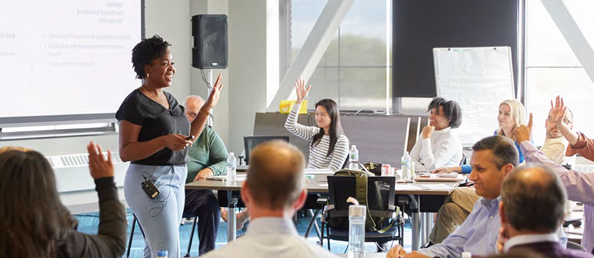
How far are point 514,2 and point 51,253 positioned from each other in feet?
24.9

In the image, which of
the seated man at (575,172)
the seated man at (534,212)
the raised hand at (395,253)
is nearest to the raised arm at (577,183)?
the seated man at (575,172)

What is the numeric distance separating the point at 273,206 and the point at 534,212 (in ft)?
2.51

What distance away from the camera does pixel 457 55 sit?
9438mm

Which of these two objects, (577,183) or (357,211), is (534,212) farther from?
(357,211)

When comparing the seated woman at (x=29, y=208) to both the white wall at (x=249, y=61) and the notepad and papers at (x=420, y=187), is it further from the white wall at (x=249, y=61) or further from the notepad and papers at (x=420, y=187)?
the white wall at (x=249, y=61)

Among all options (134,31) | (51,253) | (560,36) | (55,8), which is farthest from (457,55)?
(51,253)

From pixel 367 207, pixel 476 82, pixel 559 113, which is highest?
pixel 476 82

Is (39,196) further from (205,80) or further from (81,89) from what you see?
(205,80)

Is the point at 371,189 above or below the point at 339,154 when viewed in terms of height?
below

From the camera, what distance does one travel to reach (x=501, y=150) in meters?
3.84

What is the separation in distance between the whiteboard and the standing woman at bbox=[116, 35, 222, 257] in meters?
5.17

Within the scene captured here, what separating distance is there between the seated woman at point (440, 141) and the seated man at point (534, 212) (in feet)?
17.0

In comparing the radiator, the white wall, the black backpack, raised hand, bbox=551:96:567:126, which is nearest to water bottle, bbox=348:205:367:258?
raised hand, bbox=551:96:567:126

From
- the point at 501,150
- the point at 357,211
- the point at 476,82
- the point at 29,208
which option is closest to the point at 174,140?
the point at 357,211
